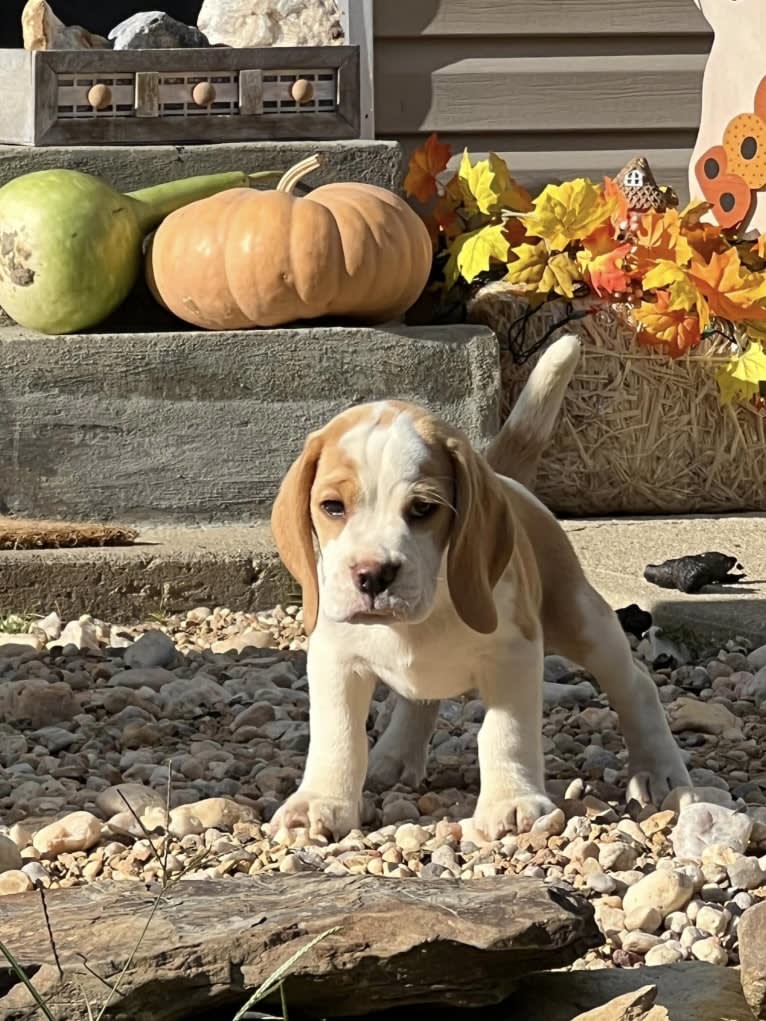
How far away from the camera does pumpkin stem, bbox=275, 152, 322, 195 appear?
20.9ft

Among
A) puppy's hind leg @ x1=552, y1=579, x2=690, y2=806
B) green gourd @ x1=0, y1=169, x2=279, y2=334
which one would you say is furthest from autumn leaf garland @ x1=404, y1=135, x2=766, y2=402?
puppy's hind leg @ x1=552, y1=579, x2=690, y2=806

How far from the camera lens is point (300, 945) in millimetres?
2082

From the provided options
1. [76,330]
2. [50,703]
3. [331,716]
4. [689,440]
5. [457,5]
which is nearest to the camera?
[331,716]

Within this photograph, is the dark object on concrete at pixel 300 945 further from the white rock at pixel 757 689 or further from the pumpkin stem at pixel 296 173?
the pumpkin stem at pixel 296 173

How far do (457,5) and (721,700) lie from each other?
170 inches

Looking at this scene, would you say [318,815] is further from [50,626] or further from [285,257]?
[285,257]

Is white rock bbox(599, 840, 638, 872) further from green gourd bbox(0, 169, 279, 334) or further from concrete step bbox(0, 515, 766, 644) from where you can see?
green gourd bbox(0, 169, 279, 334)

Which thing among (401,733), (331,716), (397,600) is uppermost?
(397,600)

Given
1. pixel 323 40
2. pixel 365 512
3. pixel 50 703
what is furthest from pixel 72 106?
pixel 365 512

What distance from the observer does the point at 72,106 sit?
6801mm

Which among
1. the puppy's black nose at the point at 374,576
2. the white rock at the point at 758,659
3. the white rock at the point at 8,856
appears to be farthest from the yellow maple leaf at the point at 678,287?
the white rock at the point at 8,856

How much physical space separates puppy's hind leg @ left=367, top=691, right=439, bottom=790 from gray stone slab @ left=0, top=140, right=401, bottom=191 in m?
3.69

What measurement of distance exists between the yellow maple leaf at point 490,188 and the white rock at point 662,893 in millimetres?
4602

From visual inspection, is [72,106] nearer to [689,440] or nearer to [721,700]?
[689,440]
